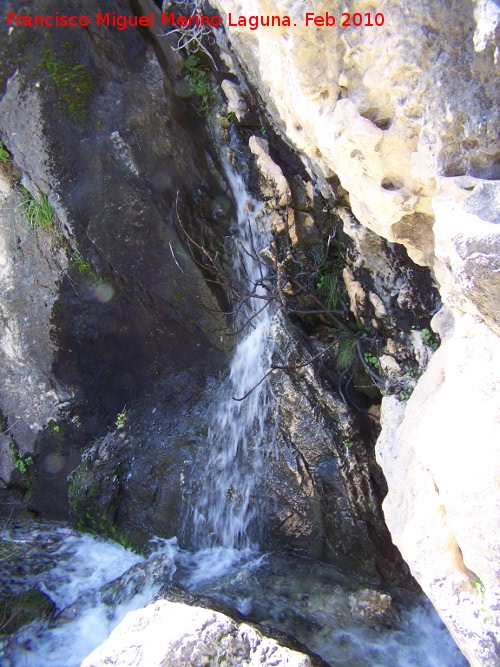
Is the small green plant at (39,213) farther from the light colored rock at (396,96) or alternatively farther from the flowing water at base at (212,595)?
the flowing water at base at (212,595)

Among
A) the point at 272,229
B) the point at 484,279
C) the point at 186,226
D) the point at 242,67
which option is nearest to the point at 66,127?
the point at 186,226

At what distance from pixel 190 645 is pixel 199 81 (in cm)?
452

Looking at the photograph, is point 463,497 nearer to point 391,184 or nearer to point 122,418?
point 391,184

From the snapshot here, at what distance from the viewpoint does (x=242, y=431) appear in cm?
454

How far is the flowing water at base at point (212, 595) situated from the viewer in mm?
3615

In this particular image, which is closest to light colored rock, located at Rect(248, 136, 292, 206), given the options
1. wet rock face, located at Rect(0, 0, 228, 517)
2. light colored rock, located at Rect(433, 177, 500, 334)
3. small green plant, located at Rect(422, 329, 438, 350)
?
wet rock face, located at Rect(0, 0, 228, 517)

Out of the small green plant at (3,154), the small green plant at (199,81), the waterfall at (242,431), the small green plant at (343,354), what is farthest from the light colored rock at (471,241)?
the small green plant at (3,154)

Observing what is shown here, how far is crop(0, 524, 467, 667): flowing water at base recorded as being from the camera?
3615mm

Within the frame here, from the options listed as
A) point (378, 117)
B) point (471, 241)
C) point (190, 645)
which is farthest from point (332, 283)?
point (190, 645)

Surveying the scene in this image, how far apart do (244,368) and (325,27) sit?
9.34 ft

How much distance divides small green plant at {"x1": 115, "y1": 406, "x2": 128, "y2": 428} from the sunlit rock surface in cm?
284

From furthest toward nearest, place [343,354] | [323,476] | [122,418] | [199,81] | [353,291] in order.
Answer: [122,418] < [199,81] < [343,354] < [353,291] < [323,476]

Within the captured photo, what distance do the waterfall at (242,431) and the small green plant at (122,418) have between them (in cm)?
87

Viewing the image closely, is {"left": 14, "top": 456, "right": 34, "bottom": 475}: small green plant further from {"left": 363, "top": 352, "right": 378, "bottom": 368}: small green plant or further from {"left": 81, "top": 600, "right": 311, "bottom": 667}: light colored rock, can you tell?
{"left": 363, "top": 352, "right": 378, "bottom": 368}: small green plant
